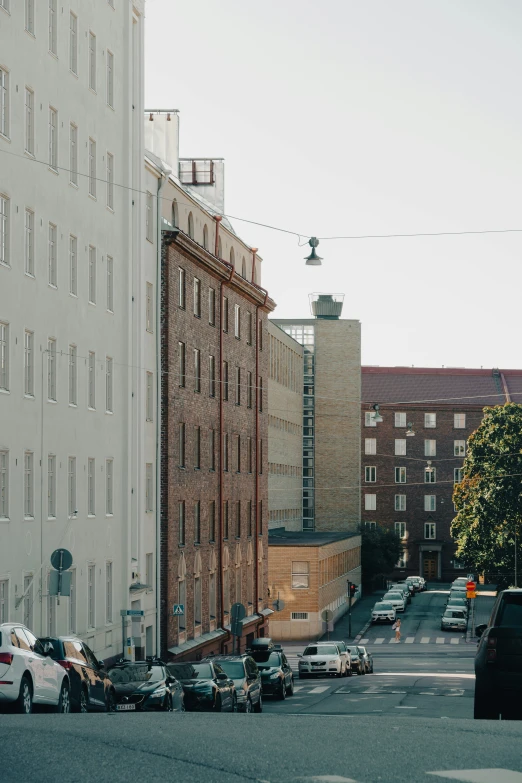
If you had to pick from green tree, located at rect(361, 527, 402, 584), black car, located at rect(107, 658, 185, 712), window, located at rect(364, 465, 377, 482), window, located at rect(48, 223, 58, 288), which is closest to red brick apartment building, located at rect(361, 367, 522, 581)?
window, located at rect(364, 465, 377, 482)

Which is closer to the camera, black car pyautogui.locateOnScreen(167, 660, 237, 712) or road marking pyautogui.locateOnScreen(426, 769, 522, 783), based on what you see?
road marking pyautogui.locateOnScreen(426, 769, 522, 783)

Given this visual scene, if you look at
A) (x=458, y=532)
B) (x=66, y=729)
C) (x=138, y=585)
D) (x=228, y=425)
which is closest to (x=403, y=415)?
(x=458, y=532)

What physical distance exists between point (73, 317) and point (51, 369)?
212 cm

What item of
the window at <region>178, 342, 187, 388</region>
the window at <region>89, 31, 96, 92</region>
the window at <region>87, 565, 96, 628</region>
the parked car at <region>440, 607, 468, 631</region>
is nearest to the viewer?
the window at <region>87, 565, 96, 628</region>

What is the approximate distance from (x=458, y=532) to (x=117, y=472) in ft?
140

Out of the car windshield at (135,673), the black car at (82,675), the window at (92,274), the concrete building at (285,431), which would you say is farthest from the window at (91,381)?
the concrete building at (285,431)

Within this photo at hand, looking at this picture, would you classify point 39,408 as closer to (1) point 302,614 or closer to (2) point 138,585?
(2) point 138,585

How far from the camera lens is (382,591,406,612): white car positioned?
88050 mm

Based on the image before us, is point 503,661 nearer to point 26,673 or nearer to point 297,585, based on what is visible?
point 26,673

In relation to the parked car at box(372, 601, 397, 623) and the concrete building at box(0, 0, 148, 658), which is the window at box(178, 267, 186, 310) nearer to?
the concrete building at box(0, 0, 148, 658)

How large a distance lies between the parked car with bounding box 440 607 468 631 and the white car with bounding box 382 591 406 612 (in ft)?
25.8

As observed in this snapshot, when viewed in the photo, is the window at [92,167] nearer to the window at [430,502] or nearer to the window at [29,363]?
the window at [29,363]

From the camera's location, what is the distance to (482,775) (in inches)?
327

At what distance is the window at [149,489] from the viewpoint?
148 feet
